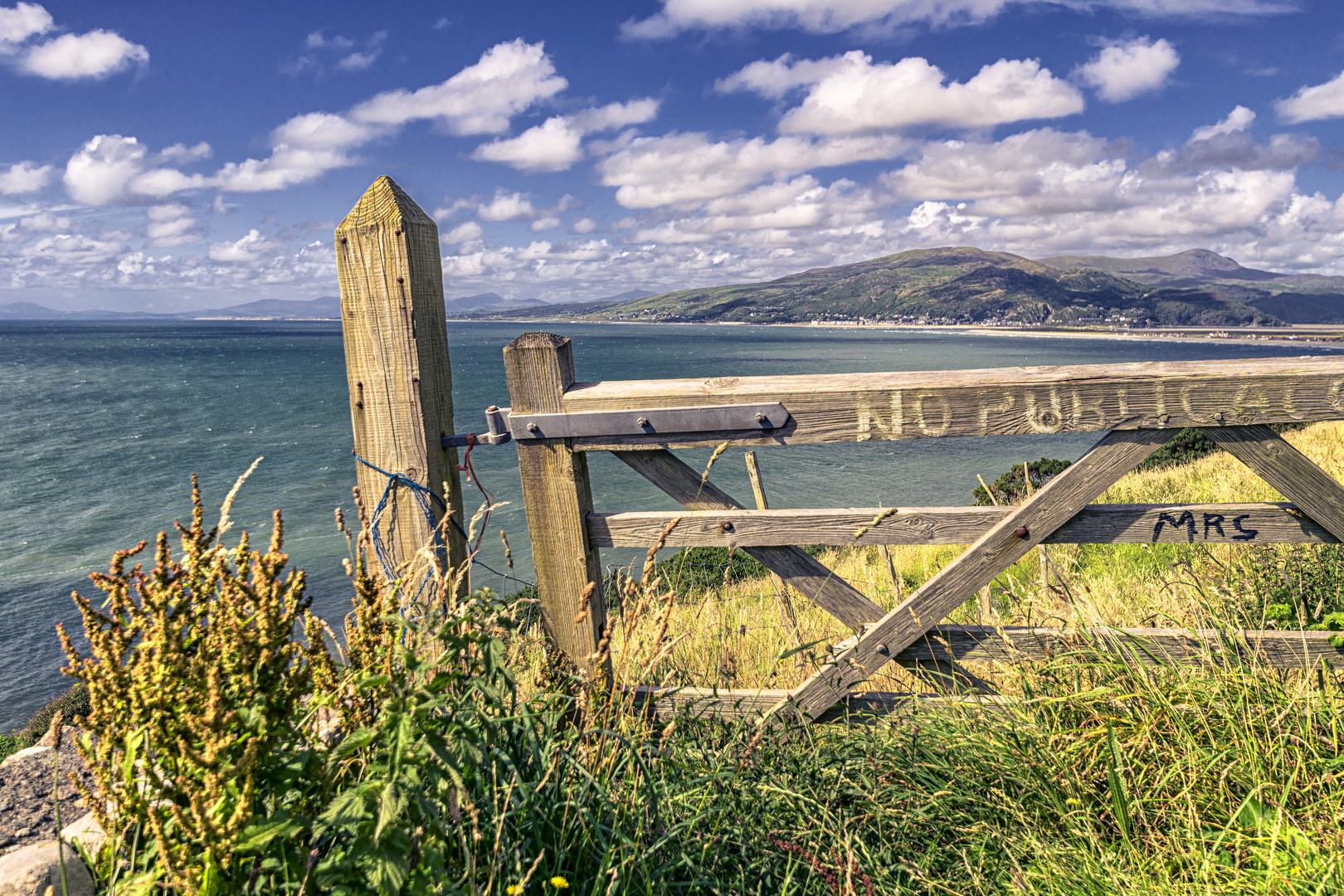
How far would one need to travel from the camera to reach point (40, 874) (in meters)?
1.82

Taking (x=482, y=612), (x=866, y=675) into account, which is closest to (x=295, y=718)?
(x=482, y=612)

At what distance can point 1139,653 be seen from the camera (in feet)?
9.45

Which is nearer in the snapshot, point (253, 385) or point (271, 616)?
point (271, 616)

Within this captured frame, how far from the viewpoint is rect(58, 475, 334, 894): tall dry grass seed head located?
1.49m

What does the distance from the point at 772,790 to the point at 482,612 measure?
111 cm

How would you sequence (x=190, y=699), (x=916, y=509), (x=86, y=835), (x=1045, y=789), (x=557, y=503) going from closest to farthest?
1. (x=190, y=699)
2. (x=86, y=835)
3. (x=1045, y=789)
4. (x=916, y=509)
5. (x=557, y=503)

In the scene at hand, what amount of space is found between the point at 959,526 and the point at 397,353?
7.38 feet

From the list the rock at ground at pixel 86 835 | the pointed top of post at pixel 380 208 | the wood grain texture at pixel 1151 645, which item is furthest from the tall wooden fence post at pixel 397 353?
the wood grain texture at pixel 1151 645

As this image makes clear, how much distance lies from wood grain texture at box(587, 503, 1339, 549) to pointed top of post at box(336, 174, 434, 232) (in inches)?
55.1

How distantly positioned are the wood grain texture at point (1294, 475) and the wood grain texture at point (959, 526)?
0.06m

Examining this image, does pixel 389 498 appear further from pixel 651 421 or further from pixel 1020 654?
pixel 1020 654

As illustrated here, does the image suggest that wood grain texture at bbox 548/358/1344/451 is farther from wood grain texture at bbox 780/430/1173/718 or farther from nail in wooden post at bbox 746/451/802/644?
nail in wooden post at bbox 746/451/802/644

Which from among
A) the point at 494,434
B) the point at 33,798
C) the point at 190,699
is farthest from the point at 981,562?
the point at 33,798

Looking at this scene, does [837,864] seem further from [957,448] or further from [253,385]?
[253,385]
